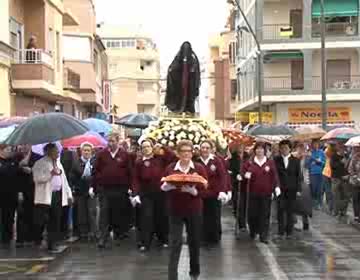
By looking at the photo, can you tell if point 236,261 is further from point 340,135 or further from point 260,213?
point 340,135

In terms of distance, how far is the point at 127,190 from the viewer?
51.8 ft

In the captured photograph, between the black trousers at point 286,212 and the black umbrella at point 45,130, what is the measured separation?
434cm

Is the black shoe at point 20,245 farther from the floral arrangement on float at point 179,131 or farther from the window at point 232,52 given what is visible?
the window at point 232,52

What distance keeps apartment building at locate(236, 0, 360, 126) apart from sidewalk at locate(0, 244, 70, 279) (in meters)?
36.5

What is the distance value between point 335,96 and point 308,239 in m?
34.7

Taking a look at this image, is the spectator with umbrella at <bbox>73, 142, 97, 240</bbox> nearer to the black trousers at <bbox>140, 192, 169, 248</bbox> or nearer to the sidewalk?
the sidewalk

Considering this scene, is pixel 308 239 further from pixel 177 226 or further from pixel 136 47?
pixel 136 47

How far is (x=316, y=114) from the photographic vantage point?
52094mm

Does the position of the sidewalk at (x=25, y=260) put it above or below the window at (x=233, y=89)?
below

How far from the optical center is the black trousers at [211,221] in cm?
1550

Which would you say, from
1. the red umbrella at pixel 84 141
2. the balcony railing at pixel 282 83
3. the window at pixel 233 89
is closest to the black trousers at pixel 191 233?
the red umbrella at pixel 84 141

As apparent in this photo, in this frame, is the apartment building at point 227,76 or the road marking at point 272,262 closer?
the road marking at point 272,262

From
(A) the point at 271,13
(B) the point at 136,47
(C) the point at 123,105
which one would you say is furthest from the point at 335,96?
(B) the point at 136,47

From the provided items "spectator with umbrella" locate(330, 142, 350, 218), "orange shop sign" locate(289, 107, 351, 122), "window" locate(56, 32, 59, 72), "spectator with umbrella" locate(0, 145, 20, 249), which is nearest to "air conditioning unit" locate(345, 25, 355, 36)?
"orange shop sign" locate(289, 107, 351, 122)
